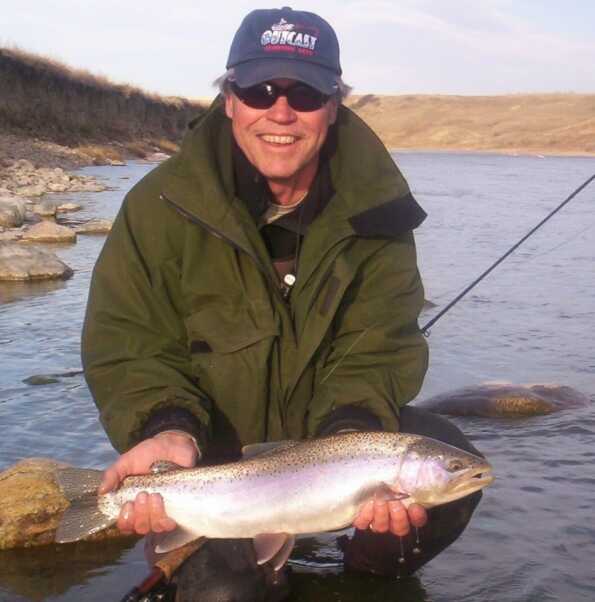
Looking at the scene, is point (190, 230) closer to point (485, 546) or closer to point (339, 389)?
point (339, 389)

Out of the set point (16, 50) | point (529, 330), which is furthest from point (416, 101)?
point (529, 330)

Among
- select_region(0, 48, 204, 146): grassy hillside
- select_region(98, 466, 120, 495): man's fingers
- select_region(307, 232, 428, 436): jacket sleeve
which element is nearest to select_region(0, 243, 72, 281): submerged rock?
select_region(307, 232, 428, 436): jacket sleeve

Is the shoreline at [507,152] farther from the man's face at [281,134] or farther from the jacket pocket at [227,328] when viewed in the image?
the jacket pocket at [227,328]

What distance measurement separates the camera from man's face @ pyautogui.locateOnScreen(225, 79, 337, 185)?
360cm

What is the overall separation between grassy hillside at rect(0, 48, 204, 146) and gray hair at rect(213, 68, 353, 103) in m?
37.9

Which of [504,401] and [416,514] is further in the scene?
[504,401]

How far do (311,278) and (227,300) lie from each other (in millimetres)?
323

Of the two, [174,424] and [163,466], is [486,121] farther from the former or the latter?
[163,466]

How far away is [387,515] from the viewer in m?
3.18

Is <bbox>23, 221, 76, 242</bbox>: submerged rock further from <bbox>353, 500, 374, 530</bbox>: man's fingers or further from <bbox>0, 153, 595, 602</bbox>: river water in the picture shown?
<bbox>353, 500, 374, 530</bbox>: man's fingers

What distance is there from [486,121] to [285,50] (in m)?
92.7

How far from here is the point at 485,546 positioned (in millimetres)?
4348

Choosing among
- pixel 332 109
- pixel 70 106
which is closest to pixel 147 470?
pixel 332 109

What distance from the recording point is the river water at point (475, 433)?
3.99m
